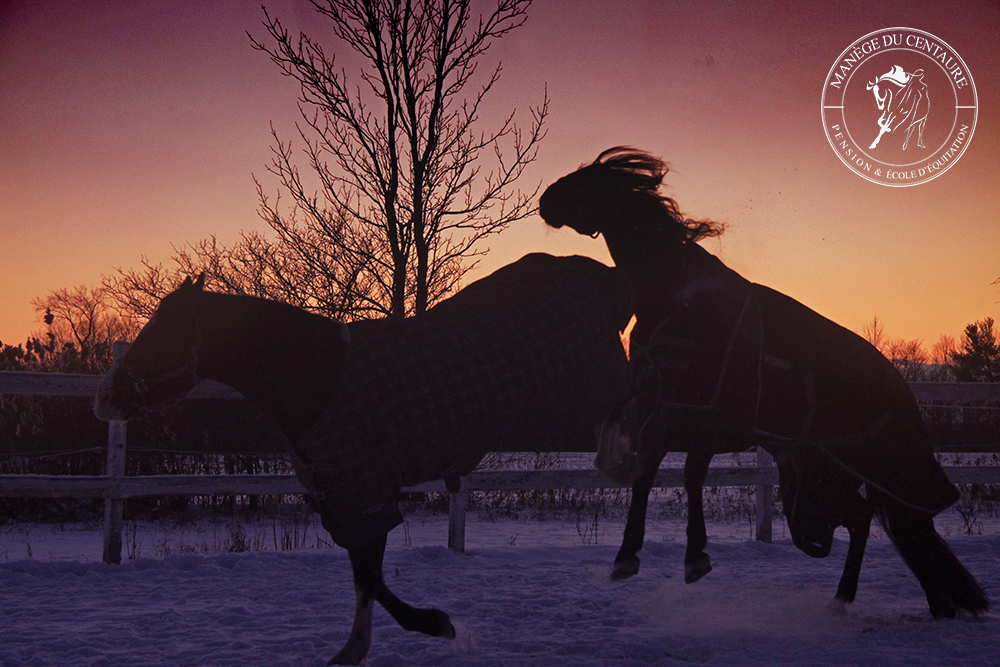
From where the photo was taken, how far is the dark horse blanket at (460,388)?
2.95m

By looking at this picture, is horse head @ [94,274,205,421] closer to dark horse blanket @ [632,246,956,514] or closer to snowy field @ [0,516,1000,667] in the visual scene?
snowy field @ [0,516,1000,667]

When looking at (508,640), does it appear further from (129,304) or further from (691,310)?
(129,304)

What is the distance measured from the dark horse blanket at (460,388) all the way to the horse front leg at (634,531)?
513 mm

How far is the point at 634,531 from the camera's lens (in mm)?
3781

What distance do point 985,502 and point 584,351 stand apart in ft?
34.9

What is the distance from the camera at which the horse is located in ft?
9.66

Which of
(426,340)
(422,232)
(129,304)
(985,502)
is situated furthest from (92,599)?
(985,502)

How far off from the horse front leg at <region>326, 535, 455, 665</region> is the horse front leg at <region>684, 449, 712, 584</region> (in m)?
1.24

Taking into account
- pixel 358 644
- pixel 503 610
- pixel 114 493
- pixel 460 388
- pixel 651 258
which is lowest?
pixel 503 610

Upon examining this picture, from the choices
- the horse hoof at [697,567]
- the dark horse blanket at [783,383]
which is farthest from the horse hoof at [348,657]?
the dark horse blanket at [783,383]

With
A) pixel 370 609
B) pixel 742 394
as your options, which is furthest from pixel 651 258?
pixel 370 609

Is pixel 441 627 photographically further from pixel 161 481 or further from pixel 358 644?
pixel 161 481

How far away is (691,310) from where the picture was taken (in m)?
3.71

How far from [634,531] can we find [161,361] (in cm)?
234
